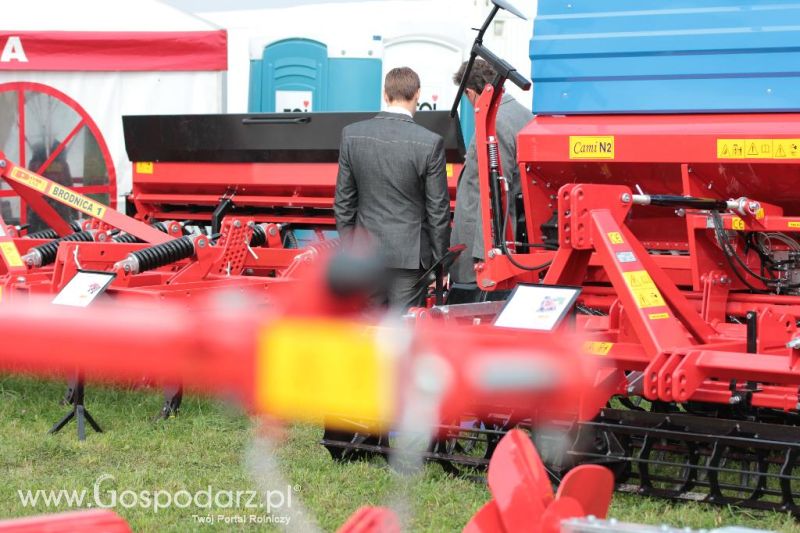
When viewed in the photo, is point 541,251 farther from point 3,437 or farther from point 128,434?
point 3,437

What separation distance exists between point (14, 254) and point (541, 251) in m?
2.97

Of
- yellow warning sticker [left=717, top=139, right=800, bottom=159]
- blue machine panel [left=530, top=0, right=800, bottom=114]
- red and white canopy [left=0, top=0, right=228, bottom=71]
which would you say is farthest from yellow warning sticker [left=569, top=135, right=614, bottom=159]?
red and white canopy [left=0, top=0, right=228, bottom=71]

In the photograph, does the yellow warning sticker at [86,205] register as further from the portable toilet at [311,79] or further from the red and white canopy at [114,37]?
the portable toilet at [311,79]

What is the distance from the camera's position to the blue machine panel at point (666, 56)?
15.1ft

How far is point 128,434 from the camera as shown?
5562 millimetres

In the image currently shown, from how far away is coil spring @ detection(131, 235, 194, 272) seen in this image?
6105mm

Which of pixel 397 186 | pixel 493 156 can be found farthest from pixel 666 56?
pixel 397 186

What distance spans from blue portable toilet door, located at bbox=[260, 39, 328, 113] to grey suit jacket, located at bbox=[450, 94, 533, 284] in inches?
201

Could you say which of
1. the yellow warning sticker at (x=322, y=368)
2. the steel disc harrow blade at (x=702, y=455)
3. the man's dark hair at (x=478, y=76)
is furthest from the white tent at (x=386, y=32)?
the yellow warning sticker at (x=322, y=368)

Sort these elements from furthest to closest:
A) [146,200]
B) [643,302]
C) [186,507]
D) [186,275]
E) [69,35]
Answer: [69,35], [146,200], [186,275], [186,507], [643,302]

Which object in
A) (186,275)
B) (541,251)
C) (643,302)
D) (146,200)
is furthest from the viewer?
(146,200)

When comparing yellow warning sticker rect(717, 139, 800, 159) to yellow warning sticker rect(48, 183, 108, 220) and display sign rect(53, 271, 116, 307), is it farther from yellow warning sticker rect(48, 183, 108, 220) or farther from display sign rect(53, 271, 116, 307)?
yellow warning sticker rect(48, 183, 108, 220)

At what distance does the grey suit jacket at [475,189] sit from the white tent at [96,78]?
16.9 feet

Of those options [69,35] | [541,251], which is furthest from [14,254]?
[69,35]
